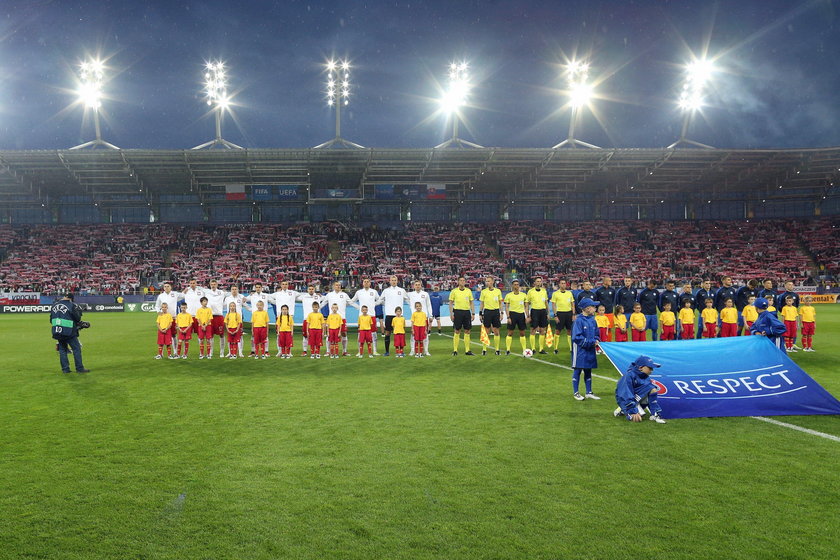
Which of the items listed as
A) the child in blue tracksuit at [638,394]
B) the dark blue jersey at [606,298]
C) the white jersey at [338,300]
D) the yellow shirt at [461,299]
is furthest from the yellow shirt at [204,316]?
the child in blue tracksuit at [638,394]

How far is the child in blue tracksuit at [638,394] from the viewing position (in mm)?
6945

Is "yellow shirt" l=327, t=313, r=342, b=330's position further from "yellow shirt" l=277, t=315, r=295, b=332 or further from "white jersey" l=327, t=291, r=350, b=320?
"yellow shirt" l=277, t=315, r=295, b=332

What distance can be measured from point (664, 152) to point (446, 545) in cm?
4135

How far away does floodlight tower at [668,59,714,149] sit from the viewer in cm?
3744

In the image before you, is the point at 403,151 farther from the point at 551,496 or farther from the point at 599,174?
the point at 551,496

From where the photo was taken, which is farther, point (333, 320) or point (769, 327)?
point (333, 320)

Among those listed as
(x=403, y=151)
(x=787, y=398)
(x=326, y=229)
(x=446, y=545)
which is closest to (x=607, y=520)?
(x=446, y=545)

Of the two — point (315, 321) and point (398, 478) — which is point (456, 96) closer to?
point (315, 321)

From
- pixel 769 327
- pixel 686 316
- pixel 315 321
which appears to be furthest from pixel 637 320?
pixel 315 321

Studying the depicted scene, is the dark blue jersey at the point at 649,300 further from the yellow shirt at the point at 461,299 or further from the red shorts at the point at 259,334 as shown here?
the red shorts at the point at 259,334

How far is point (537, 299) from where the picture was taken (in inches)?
542

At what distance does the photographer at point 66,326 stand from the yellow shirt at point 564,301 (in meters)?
10.8

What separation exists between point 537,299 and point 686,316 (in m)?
4.15

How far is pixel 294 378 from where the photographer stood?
1061 centimetres
